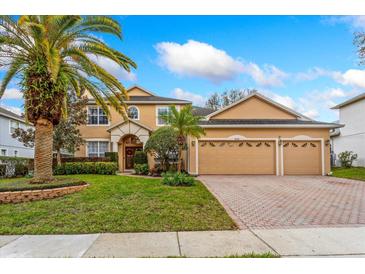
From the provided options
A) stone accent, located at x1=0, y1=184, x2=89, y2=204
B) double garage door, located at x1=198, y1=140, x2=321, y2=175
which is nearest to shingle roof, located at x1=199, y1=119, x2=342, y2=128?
double garage door, located at x1=198, y1=140, x2=321, y2=175

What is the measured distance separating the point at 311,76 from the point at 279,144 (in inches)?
349

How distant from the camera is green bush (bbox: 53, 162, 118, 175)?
1434cm

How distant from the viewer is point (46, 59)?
326 inches

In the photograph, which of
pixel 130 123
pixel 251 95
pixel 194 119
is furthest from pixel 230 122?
pixel 130 123

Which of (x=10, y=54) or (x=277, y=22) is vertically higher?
(x=10, y=54)

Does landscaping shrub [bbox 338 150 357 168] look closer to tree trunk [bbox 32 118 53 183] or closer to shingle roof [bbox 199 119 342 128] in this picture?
shingle roof [bbox 199 119 342 128]

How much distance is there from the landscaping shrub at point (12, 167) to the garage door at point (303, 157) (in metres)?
16.3

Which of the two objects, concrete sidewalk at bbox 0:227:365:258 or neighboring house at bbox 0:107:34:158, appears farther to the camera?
neighboring house at bbox 0:107:34:158

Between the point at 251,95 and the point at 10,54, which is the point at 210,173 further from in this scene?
the point at 10,54

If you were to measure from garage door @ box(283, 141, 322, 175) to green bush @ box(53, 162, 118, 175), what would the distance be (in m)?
10.9

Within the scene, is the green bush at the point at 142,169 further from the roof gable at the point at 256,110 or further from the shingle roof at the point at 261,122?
the roof gable at the point at 256,110

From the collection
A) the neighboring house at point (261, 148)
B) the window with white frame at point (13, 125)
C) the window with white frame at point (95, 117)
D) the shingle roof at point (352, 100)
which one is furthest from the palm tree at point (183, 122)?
the window with white frame at point (13, 125)

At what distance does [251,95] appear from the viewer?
56.3 feet
